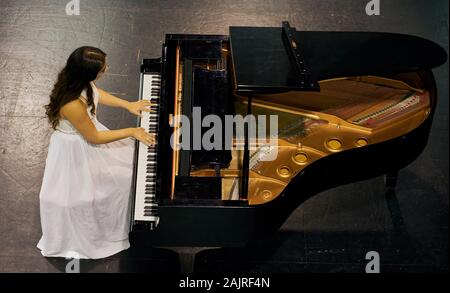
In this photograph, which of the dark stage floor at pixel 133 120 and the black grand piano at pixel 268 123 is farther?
the dark stage floor at pixel 133 120

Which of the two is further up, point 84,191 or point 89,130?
point 89,130

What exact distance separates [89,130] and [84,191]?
426 millimetres

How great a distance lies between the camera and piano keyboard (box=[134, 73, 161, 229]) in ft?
12.9

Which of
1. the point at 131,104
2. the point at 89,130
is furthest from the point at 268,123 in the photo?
the point at 89,130

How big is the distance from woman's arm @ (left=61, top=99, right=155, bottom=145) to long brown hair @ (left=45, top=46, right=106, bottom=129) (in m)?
0.05

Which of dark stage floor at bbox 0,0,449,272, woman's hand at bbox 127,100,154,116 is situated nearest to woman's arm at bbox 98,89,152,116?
woman's hand at bbox 127,100,154,116

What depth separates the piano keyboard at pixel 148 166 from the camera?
394cm

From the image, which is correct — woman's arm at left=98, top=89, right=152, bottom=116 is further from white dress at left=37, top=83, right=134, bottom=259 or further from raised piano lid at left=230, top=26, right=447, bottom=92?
raised piano lid at left=230, top=26, right=447, bottom=92

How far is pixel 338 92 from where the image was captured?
14.9ft

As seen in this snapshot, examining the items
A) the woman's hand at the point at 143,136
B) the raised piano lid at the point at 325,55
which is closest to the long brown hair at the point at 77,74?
the woman's hand at the point at 143,136

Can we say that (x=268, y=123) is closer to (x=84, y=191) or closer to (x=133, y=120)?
(x=84, y=191)

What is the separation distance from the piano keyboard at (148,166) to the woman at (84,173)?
8 cm

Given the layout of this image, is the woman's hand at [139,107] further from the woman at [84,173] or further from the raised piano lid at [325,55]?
the raised piano lid at [325,55]

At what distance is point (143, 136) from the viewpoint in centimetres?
420
